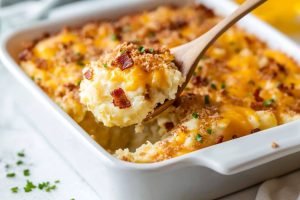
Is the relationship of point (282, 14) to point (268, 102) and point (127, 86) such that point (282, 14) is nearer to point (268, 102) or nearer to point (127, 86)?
point (268, 102)

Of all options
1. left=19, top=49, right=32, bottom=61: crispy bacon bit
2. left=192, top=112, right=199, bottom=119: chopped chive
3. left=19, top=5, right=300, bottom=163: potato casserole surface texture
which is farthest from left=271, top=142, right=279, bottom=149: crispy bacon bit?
left=19, top=49, right=32, bottom=61: crispy bacon bit

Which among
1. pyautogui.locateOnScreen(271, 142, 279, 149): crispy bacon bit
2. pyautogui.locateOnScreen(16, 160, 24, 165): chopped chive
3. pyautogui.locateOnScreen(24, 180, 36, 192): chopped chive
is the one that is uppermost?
pyautogui.locateOnScreen(271, 142, 279, 149): crispy bacon bit

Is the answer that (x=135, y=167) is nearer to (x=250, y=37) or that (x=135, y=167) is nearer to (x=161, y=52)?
(x=161, y=52)

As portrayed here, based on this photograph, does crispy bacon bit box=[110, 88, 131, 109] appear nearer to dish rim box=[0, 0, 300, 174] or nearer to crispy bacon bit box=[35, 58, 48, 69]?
dish rim box=[0, 0, 300, 174]

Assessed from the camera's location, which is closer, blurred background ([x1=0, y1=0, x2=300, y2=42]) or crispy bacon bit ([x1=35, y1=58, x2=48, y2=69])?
crispy bacon bit ([x1=35, y1=58, x2=48, y2=69])

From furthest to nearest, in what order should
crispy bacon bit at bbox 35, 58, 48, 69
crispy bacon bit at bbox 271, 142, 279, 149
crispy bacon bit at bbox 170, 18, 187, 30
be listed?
1. crispy bacon bit at bbox 170, 18, 187, 30
2. crispy bacon bit at bbox 35, 58, 48, 69
3. crispy bacon bit at bbox 271, 142, 279, 149

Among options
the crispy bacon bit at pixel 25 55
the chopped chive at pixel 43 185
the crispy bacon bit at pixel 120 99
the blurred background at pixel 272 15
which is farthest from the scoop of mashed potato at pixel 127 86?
the blurred background at pixel 272 15

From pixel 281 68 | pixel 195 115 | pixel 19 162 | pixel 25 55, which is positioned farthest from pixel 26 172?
pixel 281 68
